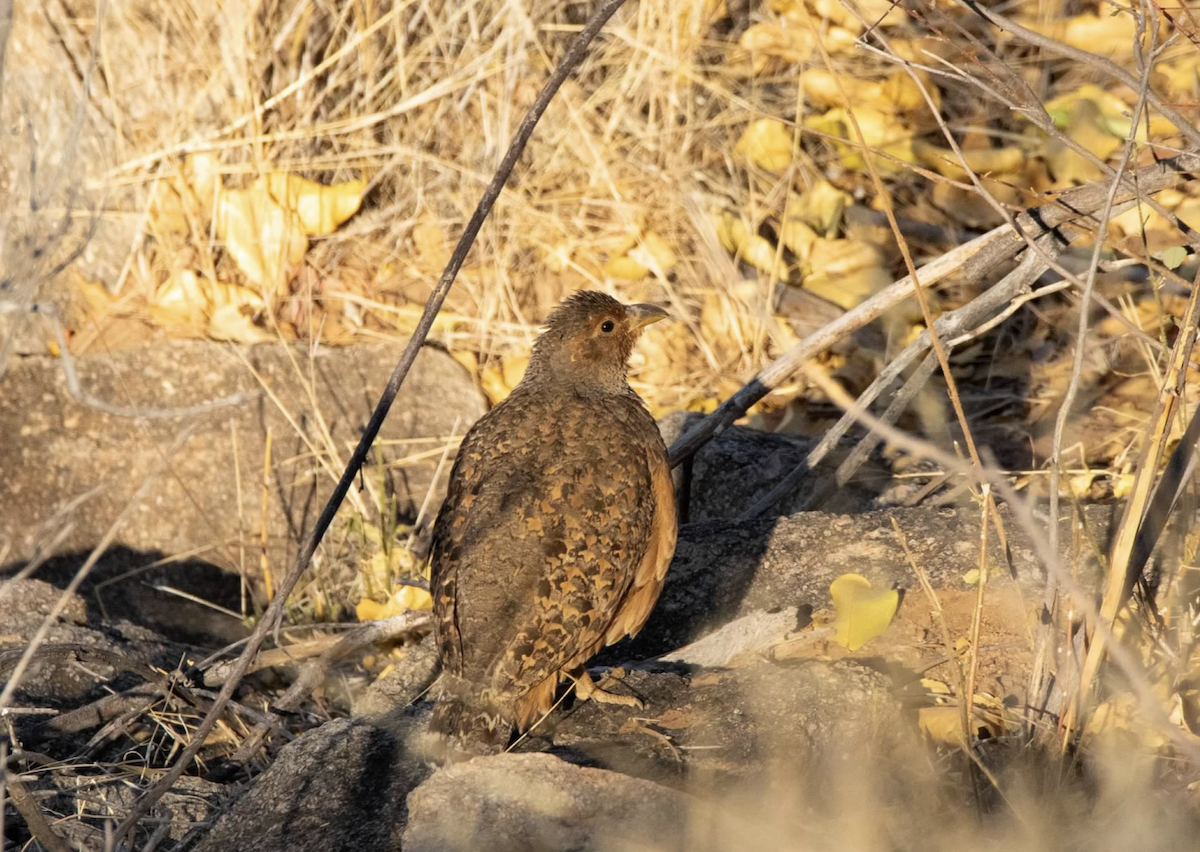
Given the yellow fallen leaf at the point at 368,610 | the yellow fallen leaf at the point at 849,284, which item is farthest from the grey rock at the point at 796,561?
the yellow fallen leaf at the point at 849,284

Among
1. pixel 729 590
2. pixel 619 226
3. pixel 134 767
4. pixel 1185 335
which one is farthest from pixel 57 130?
pixel 1185 335

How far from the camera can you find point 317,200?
6816 mm

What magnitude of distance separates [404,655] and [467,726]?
1585 mm

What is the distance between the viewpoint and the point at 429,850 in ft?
9.87

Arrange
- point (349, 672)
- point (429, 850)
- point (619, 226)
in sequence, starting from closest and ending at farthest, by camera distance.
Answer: point (429, 850)
point (349, 672)
point (619, 226)

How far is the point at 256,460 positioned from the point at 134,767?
231 cm

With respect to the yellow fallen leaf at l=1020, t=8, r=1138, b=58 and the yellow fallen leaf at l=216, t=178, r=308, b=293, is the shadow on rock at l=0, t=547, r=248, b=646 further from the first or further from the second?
the yellow fallen leaf at l=1020, t=8, r=1138, b=58

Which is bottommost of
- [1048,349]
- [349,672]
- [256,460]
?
[349,672]

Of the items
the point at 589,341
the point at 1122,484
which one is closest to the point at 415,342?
the point at 589,341

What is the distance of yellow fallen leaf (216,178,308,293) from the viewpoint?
261 inches

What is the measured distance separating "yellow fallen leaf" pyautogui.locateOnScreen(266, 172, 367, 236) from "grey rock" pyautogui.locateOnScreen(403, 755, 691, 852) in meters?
4.20

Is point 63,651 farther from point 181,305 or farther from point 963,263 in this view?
point 963,263

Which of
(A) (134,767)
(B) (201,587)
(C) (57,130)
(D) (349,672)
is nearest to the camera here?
(A) (134,767)

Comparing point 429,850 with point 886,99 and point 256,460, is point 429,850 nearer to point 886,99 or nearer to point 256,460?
point 256,460
